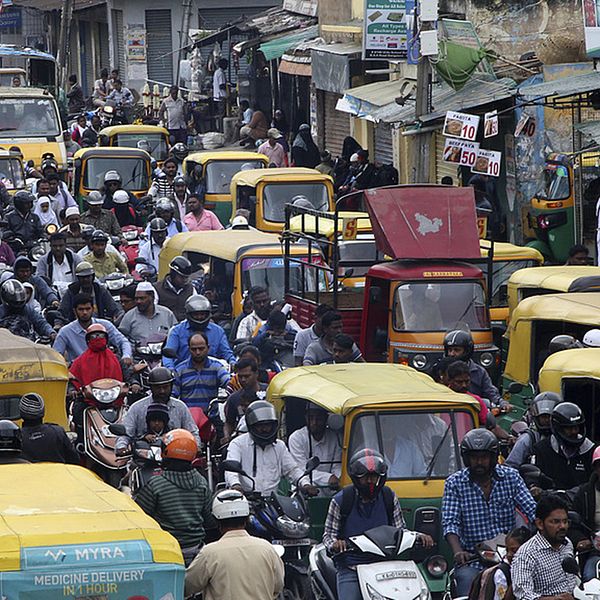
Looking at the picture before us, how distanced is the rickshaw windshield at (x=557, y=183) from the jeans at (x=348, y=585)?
13288 millimetres

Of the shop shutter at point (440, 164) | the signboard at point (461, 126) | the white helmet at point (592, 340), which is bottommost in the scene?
the shop shutter at point (440, 164)

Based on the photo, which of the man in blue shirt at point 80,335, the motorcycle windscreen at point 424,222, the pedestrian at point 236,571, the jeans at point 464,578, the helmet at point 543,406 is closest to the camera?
the pedestrian at point 236,571

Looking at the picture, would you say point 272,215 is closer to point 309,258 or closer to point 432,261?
point 309,258

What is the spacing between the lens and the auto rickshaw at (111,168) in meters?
27.3

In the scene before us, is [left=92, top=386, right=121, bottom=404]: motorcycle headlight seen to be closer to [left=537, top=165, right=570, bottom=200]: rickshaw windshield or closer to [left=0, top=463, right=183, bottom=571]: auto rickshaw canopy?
[left=0, top=463, right=183, bottom=571]: auto rickshaw canopy

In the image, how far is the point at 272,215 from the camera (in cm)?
2320

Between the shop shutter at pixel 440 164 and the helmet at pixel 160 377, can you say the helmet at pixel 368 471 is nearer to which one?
the helmet at pixel 160 377

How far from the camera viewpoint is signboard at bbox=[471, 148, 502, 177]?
901 inches

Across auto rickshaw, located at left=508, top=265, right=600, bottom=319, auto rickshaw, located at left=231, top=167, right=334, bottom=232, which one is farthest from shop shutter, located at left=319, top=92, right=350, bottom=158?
auto rickshaw, located at left=508, top=265, right=600, bottom=319

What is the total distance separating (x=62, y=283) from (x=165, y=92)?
30980 mm

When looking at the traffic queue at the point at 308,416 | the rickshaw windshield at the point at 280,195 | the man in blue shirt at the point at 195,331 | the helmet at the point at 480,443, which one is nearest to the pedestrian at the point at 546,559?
the traffic queue at the point at 308,416

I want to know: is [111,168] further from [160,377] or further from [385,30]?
[160,377]

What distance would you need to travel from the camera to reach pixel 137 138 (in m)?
33.4

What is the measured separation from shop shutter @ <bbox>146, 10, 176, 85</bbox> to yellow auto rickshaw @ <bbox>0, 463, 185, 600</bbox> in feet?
151
